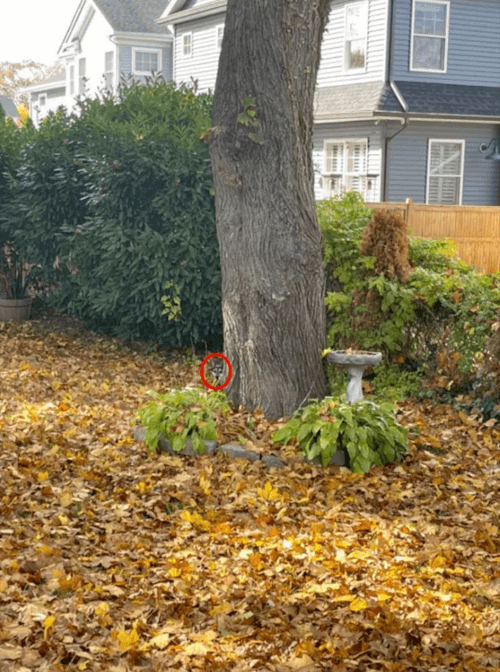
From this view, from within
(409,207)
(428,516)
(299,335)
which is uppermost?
(409,207)

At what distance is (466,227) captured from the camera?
17.0 m

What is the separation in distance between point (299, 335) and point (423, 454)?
1500 mm

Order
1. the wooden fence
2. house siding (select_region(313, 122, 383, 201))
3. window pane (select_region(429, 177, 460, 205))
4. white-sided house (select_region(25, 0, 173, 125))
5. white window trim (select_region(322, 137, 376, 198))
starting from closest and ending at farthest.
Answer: the wooden fence
house siding (select_region(313, 122, 383, 201))
white window trim (select_region(322, 137, 376, 198))
window pane (select_region(429, 177, 460, 205))
white-sided house (select_region(25, 0, 173, 125))

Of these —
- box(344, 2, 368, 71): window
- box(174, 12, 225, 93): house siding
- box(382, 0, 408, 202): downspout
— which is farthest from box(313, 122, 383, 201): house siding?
box(174, 12, 225, 93): house siding

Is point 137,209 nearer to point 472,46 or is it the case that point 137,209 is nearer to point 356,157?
point 356,157

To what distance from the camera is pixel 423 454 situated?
659 cm

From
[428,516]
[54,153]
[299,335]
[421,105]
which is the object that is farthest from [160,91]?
[421,105]

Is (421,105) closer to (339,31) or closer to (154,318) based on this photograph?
(339,31)

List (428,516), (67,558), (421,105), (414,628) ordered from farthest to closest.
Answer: (421,105), (428,516), (67,558), (414,628)

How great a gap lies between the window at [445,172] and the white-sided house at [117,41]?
505 inches

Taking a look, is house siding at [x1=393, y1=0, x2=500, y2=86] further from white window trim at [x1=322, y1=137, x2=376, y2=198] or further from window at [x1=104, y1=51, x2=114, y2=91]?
window at [x1=104, y1=51, x2=114, y2=91]

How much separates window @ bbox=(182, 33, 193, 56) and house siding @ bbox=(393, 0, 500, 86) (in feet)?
30.0

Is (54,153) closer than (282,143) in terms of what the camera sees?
No

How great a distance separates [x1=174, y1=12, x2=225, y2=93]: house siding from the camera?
87.1 feet
